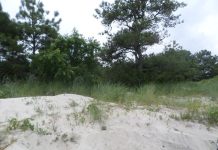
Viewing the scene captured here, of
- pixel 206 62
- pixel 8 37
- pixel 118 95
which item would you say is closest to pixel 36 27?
pixel 8 37

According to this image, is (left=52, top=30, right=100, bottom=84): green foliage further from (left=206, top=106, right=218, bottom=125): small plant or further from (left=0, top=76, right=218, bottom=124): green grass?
(left=206, top=106, right=218, bottom=125): small plant

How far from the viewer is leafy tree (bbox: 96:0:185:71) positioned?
21.1 meters

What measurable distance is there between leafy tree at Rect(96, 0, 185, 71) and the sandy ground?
1054 centimetres

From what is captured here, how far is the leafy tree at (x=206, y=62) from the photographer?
5519 cm

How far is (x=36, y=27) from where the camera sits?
21172 millimetres

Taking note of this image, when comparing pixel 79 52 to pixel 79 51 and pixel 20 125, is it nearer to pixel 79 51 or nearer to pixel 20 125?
pixel 79 51

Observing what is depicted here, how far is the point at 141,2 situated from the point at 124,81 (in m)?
→ 4.48

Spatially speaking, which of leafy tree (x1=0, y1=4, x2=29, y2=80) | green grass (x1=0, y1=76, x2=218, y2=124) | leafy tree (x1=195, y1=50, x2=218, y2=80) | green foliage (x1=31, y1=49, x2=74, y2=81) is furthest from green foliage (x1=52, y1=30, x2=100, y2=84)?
leafy tree (x1=195, y1=50, x2=218, y2=80)

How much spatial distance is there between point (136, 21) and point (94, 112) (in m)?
12.6

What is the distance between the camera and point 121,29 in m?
22.0

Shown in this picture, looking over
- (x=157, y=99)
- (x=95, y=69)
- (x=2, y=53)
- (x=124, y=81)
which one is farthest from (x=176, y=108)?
(x=2, y=53)

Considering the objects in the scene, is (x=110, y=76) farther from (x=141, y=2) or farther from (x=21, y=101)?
(x=21, y=101)

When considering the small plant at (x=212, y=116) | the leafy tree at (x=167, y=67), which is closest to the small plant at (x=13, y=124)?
the small plant at (x=212, y=116)

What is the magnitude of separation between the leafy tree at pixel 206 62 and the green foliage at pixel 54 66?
129 ft
